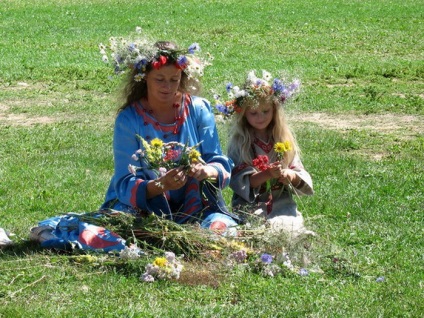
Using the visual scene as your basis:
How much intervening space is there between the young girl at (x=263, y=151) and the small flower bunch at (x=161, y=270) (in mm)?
920

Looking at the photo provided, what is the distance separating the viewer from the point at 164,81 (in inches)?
230

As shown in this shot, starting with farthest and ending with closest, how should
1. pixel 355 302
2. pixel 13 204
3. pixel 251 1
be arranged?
pixel 251 1 → pixel 13 204 → pixel 355 302

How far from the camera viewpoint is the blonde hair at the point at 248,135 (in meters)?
6.24

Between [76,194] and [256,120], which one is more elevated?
[256,120]

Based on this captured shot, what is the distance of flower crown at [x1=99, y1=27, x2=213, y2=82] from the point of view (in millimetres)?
5824

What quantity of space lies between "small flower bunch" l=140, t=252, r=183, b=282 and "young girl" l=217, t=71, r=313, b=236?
920 millimetres

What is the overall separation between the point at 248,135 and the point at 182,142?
520 millimetres

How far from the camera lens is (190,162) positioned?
5.54 m

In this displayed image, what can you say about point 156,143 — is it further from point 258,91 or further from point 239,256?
point 258,91

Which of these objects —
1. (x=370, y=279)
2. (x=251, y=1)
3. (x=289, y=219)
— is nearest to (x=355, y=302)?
(x=370, y=279)

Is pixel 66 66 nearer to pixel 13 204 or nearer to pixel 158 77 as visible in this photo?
pixel 13 204

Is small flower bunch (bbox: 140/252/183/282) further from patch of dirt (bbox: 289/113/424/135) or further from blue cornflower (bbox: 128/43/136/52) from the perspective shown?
patch of dirt (bbox: 289/113/424/135)

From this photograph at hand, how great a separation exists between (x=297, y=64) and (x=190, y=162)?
854cm

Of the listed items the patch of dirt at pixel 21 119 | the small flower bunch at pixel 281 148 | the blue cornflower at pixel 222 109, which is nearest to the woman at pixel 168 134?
the blue cornflower at pixel 222 109
